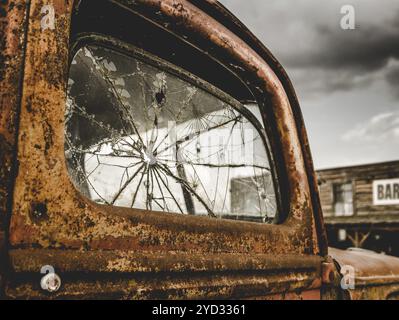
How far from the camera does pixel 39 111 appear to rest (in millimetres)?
764

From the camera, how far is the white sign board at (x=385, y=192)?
66.7 feet

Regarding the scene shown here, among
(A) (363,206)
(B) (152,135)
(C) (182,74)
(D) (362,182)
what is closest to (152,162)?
(B) (152,135)

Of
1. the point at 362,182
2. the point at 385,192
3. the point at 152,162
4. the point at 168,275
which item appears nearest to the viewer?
the point at 168,275

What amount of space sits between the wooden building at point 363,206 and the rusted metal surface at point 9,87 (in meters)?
20.8

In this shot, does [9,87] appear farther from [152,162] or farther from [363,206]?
[363,206]

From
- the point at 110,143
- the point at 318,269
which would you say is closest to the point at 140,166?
the point at 110,143

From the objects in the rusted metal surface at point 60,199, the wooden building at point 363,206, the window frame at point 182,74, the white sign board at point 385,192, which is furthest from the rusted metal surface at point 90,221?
the white sign board at point 385,192

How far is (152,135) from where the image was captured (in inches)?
50.7

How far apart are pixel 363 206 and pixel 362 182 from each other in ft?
4.74

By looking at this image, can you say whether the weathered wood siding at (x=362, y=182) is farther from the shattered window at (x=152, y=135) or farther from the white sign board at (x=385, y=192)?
the shattered window at (x=152, y=135)

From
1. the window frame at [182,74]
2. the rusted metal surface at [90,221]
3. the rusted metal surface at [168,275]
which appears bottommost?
the rusted metal surface at [168,275]

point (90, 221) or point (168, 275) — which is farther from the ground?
point (90, 221)

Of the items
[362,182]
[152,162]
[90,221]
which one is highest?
[362,182]
